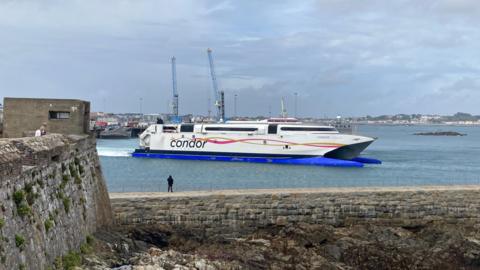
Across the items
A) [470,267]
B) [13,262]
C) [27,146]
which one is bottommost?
[470,267]

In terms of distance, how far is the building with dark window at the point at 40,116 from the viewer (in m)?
15.9

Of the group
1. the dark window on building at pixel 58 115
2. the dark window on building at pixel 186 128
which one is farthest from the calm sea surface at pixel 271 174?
the dark window on building at pixel 58 115

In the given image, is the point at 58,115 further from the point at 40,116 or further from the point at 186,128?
the point at 186,128

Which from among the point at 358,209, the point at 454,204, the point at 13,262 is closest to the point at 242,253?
the point at 358,209

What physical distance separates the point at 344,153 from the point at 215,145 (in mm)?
11815

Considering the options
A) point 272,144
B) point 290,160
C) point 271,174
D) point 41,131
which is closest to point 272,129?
point 272,144

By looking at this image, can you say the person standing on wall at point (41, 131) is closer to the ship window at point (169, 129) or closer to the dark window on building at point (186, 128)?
the dark window on building at point (186, 128)

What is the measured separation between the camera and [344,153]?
5534cm

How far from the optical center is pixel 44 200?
10.6 m

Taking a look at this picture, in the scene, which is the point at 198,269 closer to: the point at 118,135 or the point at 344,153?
the point at 344,153

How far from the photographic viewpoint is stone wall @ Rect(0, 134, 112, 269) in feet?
28.9

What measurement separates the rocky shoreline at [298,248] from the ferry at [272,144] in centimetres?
3582

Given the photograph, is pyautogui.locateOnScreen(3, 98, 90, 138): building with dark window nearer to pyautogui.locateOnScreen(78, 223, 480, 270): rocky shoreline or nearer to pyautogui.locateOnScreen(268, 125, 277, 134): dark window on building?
pyautogui.locateOnScreen(78, 223, 480, 270): rocky shoreline

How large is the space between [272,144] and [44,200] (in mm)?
45399
